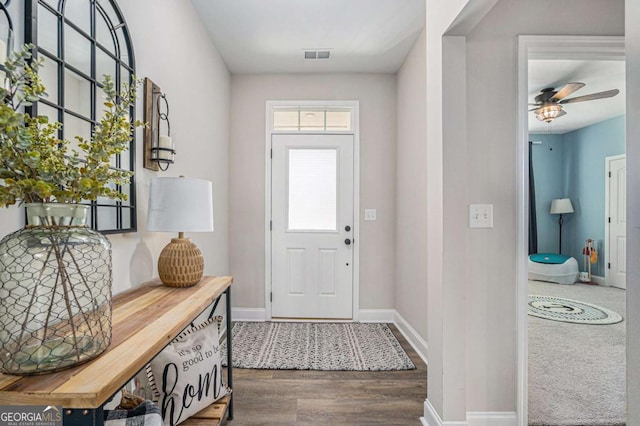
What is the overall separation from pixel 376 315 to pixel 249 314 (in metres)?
1.38

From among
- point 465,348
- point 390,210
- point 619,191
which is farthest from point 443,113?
point 619,191

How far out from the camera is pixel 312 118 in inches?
135

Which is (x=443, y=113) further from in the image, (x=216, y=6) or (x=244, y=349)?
(x=244, y=349)

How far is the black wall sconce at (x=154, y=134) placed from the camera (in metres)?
1.66

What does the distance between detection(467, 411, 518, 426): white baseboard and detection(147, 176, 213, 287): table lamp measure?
163 cm

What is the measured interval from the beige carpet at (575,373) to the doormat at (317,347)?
A: 872 mm

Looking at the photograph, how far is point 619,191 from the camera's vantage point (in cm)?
500

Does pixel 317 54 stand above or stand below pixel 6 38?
above

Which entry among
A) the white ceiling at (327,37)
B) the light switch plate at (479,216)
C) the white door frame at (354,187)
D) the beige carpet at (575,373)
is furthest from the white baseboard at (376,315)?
the white ceiling at (327,37)

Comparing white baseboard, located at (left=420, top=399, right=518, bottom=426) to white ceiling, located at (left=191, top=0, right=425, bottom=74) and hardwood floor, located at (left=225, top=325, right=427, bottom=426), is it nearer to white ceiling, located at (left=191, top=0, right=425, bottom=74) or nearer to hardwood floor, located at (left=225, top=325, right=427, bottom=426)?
hardwood floor, located at (left=225, top=325, right=427, bottom=426)

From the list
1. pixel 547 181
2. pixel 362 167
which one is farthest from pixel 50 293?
pixel 547 181

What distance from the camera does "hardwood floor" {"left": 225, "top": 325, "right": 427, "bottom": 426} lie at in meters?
1.81

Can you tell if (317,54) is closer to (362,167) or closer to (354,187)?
(362,167)

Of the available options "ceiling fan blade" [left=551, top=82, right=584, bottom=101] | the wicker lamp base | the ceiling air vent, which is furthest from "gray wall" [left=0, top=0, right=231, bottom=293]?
"ceiling fan blade" [left=551, top=82, right=584, bottom=101]
